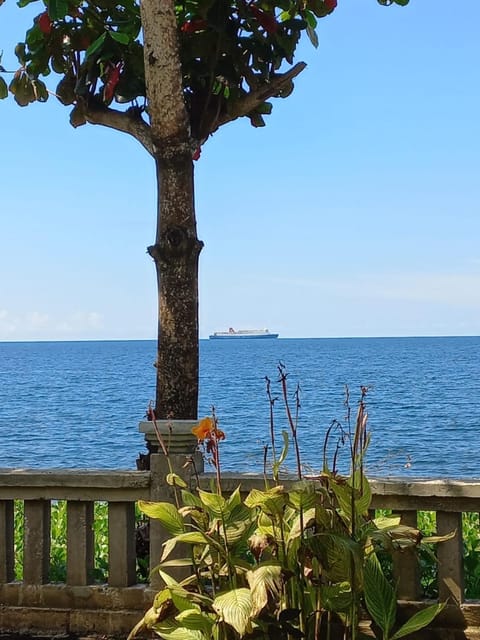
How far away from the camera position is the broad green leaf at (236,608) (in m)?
3.57

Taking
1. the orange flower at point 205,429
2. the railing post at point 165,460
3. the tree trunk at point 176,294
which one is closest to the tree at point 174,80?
the tree trunk at point 176,294

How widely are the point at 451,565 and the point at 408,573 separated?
23 centimetres

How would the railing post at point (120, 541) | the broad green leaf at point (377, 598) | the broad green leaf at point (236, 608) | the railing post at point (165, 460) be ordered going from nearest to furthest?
the broad green leaf at point (236, 608)
the broad green leaf at point (377, 598)
the railing post at point (165, 460)
the railing post at point (120, 541)

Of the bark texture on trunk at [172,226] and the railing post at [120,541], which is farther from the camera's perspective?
the bark texture on trunk at [172,226]

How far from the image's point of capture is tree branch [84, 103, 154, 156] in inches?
250

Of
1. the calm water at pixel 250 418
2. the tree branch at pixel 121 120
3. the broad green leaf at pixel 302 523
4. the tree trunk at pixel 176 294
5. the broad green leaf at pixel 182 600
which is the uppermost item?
the tree branch at pixel 121 120

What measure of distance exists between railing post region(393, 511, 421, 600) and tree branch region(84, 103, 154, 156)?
3350mm

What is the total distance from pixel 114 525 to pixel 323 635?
4.48 feet

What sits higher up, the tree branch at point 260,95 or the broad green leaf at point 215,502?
the tree branch at point 260,95

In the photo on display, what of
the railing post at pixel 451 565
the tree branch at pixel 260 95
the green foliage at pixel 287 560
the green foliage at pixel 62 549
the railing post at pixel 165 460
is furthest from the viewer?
the tree branch at pixel 260 95

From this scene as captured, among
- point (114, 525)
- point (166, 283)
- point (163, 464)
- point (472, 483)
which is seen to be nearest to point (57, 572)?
point (114, 525)

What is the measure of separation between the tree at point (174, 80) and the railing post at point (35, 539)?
1135 millimetres

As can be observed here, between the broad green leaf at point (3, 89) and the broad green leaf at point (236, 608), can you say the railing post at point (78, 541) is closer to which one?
the broad green leaf at point (236, 608)

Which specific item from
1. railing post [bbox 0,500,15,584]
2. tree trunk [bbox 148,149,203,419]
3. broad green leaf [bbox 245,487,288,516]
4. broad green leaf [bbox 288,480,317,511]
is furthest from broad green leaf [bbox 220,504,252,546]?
tree trunk [bbox 148,149,203,419]
